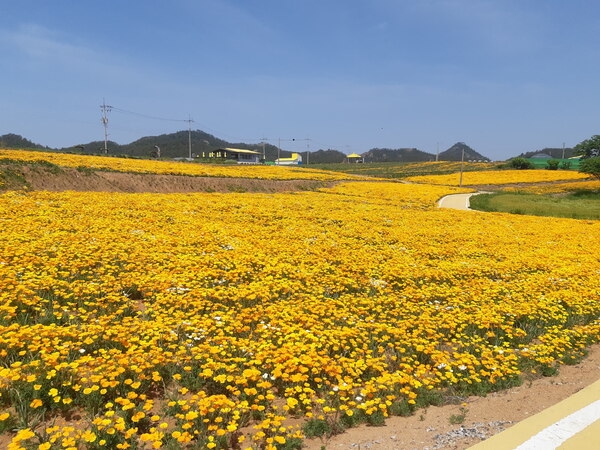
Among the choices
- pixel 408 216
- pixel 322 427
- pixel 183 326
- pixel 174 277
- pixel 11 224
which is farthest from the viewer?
pixel 408 216

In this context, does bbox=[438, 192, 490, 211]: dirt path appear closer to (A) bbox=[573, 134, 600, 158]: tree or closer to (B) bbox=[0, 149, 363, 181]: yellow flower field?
(B) bbox=[0, 149, 363, 181]: yellow flower field

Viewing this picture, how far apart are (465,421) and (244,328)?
362 cm

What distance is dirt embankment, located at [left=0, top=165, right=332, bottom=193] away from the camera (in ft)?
80.6

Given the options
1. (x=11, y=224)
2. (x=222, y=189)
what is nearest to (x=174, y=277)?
(x=11, y=224)

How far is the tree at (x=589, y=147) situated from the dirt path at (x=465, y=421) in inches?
3191

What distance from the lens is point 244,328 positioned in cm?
709

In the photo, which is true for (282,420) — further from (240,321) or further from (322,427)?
(240,321)

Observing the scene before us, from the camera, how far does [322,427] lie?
494cm

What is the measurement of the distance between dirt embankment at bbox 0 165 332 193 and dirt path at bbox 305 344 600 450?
946 inches

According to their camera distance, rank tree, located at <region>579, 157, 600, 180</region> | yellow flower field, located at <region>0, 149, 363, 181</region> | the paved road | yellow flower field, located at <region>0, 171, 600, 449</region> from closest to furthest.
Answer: yellow flower field, located at <region>0, 171, 600, 449</region> → yellow flower field, located at <region>0, 149, 363, 181</region> → the paved road → tree, located at <region>579, 157, 600, 180</region>

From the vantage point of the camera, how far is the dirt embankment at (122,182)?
24.6 meters

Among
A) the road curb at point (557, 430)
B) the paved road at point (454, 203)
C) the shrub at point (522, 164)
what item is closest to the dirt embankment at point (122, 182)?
the paved road at point (454, 203)

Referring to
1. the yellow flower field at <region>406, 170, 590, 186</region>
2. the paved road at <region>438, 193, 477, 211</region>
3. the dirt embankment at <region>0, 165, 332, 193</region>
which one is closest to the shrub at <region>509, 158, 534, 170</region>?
the yellow flower field at <region>406, 170, 590, 186</region>

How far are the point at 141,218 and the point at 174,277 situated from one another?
8.01 meters
